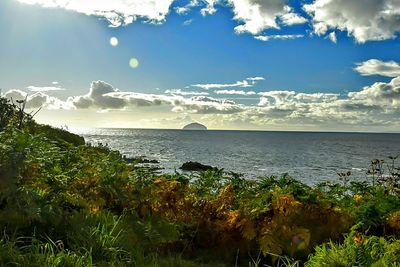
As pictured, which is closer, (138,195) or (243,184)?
(138,195)

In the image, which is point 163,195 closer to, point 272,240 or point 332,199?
point 272,240

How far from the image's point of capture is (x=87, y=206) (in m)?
6.98

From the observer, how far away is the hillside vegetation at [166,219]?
578cm

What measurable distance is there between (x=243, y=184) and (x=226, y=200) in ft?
3.41

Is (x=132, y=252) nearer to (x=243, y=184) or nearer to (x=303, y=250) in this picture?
(x=303, y=250)

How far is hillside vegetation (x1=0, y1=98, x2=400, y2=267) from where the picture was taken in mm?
5777

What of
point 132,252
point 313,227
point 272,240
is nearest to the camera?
point 132,252

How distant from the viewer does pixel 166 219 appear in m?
7.68

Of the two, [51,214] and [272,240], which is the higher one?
[51,214]

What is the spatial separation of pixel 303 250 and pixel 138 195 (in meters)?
2.95

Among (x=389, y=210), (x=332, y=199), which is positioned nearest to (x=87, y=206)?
(x=332, y=199)

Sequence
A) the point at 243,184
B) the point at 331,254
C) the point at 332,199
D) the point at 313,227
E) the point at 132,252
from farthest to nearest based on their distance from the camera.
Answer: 1. the point at 243,184
2. the point at 332,199
3. the point at 313,227
4. the point at 132,252
5. the point at 331,254

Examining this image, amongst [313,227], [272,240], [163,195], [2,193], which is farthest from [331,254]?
[2,193]

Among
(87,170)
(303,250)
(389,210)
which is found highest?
(87,170)
